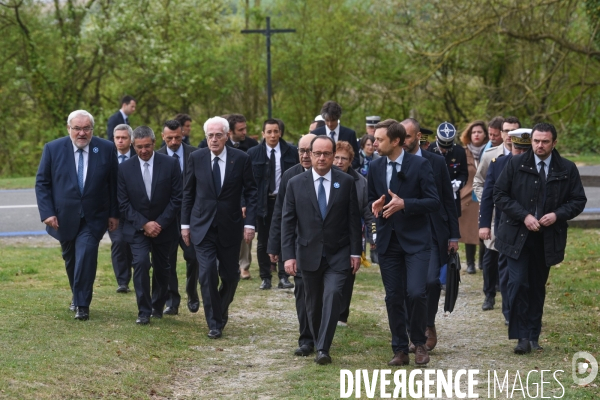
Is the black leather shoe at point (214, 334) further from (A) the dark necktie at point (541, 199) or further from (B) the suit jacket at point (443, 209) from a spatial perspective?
(A) the dark necktie at point (541, 199)

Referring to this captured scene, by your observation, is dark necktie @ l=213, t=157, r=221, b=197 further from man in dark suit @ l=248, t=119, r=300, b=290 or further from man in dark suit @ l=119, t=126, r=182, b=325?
man in dark suit @ l=248, t=119, r=300, b=290

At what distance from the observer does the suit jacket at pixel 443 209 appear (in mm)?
8992

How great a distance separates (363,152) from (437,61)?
11.9 meters

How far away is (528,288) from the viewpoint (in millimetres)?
9070

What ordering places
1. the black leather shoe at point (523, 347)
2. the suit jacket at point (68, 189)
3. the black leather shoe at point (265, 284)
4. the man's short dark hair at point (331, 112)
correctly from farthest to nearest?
the man's short dark hair at point (331, 112) → the black leather shoe at point (265, 284) → the suit jacket at point (68, 189) → the black leather shoe at point (523, 347)

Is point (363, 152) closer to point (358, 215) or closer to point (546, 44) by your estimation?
point (358, 215)

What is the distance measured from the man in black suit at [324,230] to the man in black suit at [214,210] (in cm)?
126

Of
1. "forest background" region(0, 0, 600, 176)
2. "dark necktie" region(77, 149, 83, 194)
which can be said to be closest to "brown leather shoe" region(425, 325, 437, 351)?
"dark necktie" region(77, 149, 83, 194)

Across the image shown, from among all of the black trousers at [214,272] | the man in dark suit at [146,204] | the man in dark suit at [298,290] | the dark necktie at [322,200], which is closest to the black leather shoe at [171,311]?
the man in dark suit at [146,204]

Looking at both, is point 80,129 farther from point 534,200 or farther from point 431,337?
point 534,200

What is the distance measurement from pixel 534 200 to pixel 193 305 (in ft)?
14.0

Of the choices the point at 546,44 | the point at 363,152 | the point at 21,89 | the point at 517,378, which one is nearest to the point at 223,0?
the point at 21,89

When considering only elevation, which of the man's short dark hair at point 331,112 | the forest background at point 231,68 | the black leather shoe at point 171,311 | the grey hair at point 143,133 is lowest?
the black leather shoe at point 171,311

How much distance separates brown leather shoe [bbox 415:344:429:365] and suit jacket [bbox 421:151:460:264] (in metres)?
0.93
